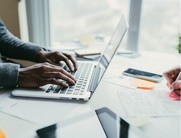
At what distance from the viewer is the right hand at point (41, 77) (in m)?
0.92

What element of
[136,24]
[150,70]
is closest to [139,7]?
[136,24]

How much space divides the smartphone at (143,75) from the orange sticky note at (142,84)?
32mm

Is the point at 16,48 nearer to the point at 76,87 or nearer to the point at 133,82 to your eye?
→ the point at 76,87

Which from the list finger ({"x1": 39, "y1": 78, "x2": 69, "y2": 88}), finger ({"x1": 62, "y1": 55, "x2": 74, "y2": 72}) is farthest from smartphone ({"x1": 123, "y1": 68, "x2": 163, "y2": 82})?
finger ({"x1": 39, "y1": 78, "x2": 69, "y2": 88})

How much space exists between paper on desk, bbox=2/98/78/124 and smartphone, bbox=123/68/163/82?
41cm

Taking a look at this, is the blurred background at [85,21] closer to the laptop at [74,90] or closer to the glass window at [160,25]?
the glass window at [160,25]

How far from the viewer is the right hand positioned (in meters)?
0.92

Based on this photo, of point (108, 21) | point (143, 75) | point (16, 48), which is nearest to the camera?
point (143, 75)

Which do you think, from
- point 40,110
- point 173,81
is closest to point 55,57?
point 40,110

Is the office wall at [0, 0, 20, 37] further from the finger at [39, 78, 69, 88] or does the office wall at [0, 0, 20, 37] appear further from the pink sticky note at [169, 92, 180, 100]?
the pink sticky note at [169, 92, 180, 100]

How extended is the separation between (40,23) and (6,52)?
48cm

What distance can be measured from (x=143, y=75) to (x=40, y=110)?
539 millimetres

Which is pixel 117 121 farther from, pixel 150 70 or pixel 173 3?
pixel 173 3

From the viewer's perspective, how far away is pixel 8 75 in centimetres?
90
